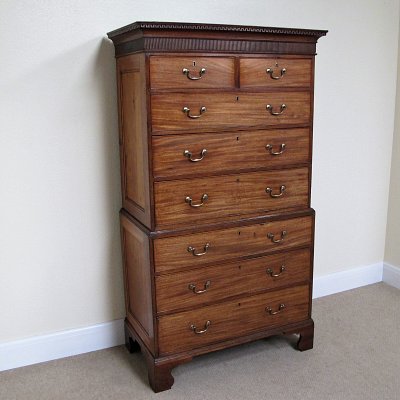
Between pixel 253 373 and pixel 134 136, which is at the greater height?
pixel 134 136

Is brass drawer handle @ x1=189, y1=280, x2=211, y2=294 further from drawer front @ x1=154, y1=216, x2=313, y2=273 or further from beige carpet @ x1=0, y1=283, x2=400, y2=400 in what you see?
beige carpet @ x1=0, y1=283, x2=400, y2=400

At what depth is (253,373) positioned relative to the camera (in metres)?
2.19

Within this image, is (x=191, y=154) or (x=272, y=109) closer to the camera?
(x=191, y=154)

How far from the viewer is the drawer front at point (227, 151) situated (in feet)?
6.20

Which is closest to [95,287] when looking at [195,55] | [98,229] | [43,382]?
[98,229]

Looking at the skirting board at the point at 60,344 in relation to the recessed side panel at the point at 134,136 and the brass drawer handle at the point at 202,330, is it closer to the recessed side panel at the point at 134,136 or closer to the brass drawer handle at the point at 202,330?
the brass drawer handle at the point at 202,330

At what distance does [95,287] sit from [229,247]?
721 millimetres

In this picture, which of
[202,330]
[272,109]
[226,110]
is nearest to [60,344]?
[202,330]

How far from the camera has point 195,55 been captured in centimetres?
186

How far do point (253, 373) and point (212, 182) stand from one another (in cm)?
89

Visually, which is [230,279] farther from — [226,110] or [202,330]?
[226,110]

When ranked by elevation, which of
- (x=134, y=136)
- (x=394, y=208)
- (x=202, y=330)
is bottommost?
(x=202, y=330)

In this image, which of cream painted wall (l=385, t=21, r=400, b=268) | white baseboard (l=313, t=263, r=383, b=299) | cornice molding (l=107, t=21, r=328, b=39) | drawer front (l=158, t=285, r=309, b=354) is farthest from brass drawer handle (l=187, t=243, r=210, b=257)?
cream painted wall (l=385, t=21, r=400, b=268)

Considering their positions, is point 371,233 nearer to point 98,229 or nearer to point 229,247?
point 229,247
